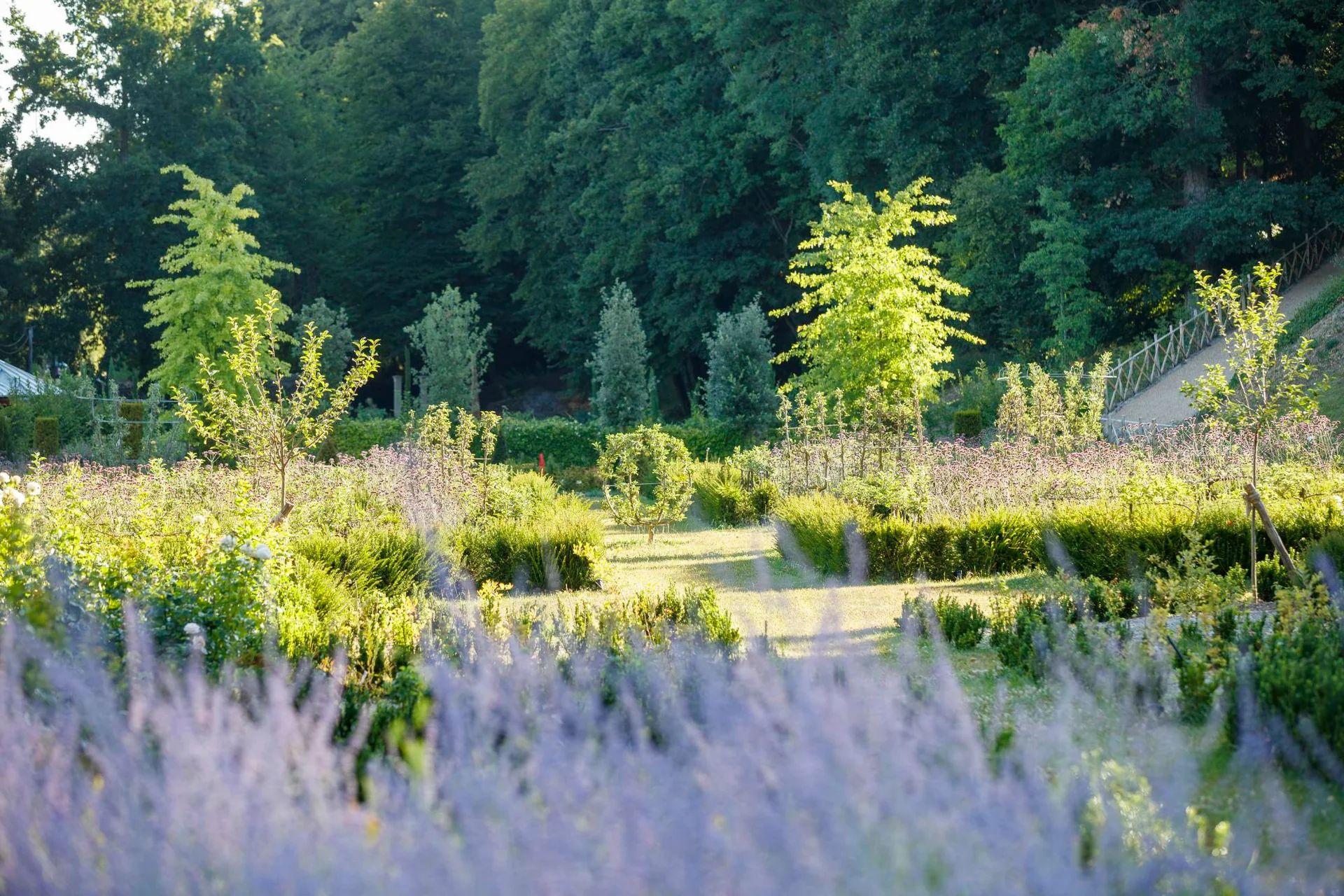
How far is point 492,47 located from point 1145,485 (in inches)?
1168

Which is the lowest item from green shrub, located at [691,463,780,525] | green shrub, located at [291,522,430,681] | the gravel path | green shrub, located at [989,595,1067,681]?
green shrub, located at [989,595,1067,681]

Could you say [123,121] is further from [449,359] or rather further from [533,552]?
[533,552]

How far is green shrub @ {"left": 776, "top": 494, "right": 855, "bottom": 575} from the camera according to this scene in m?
10.5

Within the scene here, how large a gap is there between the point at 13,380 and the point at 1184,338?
2447 centimetres

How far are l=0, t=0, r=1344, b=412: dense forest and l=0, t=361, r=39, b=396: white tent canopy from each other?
6.10 m

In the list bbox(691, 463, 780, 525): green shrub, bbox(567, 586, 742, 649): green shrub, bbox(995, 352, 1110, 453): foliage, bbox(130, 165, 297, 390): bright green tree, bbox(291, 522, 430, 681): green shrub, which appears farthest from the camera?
bbox(130, 165, 297, 390): bright green tree

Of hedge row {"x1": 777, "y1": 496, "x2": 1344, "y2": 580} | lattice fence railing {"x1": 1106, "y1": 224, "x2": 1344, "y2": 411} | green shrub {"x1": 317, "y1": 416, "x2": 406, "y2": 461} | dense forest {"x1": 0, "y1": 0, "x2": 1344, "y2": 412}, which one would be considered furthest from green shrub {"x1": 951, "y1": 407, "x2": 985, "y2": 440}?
green shrub {"x1": 317, "y1": 416, "x2": 406, "y2": 461}

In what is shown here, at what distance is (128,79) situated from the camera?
34.8m

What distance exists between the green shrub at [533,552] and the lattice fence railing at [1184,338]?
15.3m

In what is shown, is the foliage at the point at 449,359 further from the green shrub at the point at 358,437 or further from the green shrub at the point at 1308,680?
the green shrub at the point at 1308,680

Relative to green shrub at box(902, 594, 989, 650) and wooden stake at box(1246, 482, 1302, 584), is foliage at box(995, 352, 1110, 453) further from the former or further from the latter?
green shrub at box(902, 594, 989, 650)

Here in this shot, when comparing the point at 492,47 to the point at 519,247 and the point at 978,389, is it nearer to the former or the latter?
the point at 519,247

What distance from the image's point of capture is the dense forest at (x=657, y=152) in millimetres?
24688

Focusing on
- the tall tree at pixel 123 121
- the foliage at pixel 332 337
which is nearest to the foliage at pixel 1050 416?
the foliage at pixel 332 337
